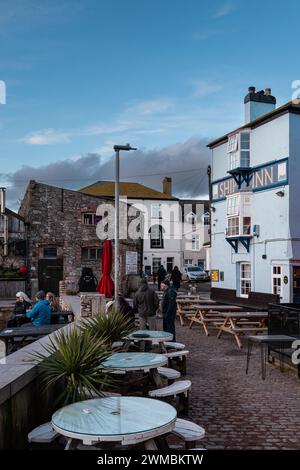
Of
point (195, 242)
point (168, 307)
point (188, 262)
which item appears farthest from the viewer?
point (195, 242)

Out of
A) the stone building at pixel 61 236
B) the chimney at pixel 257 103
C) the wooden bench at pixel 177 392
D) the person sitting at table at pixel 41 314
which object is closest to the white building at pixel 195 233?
the stone building at pixel 61 236

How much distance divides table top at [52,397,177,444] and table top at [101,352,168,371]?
1.45 metres

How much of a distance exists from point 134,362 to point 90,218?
23.0m

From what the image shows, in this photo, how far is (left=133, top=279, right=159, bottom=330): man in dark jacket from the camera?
1206 cm

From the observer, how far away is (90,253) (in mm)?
28969

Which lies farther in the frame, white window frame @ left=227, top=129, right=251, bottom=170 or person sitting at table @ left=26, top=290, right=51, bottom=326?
white window frame @ left=227, top=129, right=251, bottom=170

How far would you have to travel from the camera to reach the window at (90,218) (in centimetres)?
2903

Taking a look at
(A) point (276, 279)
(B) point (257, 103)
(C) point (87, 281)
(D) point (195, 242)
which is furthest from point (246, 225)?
(D) point (195, 242)

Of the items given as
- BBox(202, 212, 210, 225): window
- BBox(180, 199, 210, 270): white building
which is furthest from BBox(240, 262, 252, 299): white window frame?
BBox(202, 212, 210, 225): window

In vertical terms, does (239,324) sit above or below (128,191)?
below

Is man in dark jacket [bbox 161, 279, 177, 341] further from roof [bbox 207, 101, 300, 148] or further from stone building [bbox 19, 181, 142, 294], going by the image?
stone building [bbox 19, 181, 142, 294]

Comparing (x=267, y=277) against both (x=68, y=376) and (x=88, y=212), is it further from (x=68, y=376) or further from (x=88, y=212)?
(x=68, y=376)

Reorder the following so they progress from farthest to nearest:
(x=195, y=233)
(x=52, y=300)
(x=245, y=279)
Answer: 1. (x=195, y=233)
2. (x=245, y=279)
3. (x=52, y=300)

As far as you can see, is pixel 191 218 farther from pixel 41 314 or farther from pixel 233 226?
pixel 41 314
